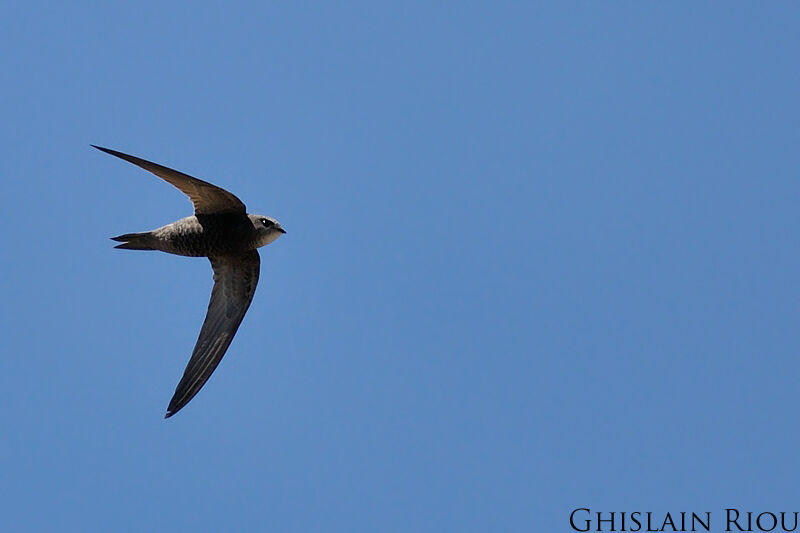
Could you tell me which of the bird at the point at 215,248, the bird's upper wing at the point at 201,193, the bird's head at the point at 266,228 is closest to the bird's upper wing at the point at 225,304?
the bird at the point at 215,248

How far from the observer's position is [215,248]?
13.8 m

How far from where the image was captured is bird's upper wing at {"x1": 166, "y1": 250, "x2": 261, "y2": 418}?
46.5 ft

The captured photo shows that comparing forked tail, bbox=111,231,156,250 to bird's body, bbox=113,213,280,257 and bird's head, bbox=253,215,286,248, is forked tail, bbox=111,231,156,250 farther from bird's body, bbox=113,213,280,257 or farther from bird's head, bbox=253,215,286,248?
bird's head, bbox=253,215,286,248

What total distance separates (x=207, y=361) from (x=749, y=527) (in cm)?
801

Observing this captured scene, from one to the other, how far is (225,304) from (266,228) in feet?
4.64

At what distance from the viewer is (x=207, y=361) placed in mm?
14109

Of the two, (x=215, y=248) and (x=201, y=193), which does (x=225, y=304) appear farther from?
(x=201, y=193)

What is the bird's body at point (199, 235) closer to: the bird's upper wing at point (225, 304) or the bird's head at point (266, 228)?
the bird's head at point (266, 228)

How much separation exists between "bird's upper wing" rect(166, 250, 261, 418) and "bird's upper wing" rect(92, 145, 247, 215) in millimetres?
942

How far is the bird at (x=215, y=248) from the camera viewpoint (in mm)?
13359

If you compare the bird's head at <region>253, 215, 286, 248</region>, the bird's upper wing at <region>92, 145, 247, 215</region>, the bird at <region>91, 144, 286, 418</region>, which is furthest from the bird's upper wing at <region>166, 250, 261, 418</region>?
the bird's upper wing at <region>92, 145, 247, 215</region>

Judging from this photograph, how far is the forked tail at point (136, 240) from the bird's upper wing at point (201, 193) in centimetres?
67

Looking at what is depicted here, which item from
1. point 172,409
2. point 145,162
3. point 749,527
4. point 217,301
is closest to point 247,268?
point 217,301

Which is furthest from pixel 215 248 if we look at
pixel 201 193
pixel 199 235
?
pixel 201 193
